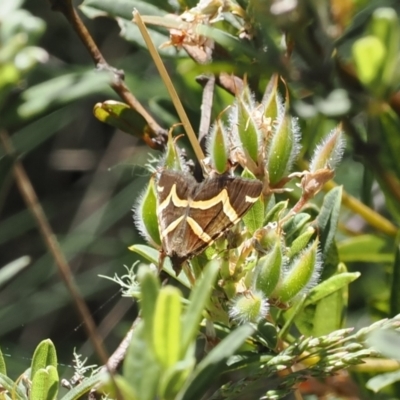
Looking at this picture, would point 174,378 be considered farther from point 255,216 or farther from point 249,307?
point 255,216

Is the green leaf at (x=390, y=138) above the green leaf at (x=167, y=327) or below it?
below

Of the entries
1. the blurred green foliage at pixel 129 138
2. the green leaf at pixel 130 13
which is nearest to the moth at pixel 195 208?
the blurred green foliage at pixel 129 138

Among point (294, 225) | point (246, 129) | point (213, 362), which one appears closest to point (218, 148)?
point (246, 129)

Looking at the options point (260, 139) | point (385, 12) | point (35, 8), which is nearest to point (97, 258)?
point (35, 8)

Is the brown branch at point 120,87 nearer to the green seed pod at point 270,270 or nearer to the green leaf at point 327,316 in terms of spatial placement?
the green leaf at point 327,316

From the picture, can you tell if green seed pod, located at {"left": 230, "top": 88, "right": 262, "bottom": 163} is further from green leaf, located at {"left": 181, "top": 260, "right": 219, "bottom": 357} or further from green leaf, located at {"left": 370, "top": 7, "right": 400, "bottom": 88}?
green leaf, located at {"left": 181, "top": 260, "right": 219, "bottom": 357}

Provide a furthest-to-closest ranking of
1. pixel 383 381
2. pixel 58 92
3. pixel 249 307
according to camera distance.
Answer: pixel 58 92
pixel 383 381
pixel 249 307
